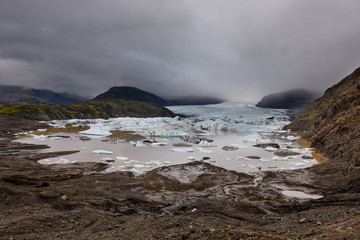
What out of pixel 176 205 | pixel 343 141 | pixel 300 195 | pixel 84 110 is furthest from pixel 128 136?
pixel 84 110

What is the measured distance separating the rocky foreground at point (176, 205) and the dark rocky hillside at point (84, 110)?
9816 cm

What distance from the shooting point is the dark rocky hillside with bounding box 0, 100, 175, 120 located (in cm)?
10638

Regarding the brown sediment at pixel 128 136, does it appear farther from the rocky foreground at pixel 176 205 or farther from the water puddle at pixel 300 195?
the water puddle at pixel 300 195

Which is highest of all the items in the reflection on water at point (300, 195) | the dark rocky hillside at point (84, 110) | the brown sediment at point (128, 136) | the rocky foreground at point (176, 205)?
the dark rocky hillside at point (84, 110)

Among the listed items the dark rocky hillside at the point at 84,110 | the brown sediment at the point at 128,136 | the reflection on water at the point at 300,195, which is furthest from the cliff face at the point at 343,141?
the dark rocky hillside at the point at 84,110

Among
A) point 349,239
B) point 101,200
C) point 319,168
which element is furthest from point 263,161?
point 349,239

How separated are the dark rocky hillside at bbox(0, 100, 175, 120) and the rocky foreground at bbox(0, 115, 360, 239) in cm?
9816

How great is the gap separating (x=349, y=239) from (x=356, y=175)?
14.0 m

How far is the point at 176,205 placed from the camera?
46.4ft

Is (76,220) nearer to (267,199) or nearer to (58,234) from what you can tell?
(58,234)

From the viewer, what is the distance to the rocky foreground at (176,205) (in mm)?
8219

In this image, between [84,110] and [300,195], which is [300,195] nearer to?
[300,195]

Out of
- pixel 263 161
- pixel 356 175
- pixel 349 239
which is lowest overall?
pixel 263 161

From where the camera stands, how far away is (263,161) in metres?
30.0
